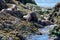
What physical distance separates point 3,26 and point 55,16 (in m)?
30.5

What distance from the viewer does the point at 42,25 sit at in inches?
2749

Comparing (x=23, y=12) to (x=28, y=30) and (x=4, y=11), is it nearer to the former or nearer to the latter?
(x=4, y=11)

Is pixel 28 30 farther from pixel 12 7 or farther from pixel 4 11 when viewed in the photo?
pixel 12 7

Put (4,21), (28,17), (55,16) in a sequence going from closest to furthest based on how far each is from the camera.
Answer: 1. (4,21)
2. (28,17)
3. (55,16)

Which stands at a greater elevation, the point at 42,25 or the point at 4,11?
the point at 4,11

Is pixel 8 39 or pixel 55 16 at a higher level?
pixel 8 39

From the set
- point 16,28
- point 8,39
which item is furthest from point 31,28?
point 8,39

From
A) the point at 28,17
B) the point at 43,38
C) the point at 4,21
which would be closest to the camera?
the point at 43,38

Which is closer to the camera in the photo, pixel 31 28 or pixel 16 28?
pixel 16 28

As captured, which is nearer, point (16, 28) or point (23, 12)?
point (16, 28)

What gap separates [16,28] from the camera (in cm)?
5344

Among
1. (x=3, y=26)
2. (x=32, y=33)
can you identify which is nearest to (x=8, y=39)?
(x=3, y=26)

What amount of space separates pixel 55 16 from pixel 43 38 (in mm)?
30040

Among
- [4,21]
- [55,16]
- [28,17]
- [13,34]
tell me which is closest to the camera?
[13,34]
